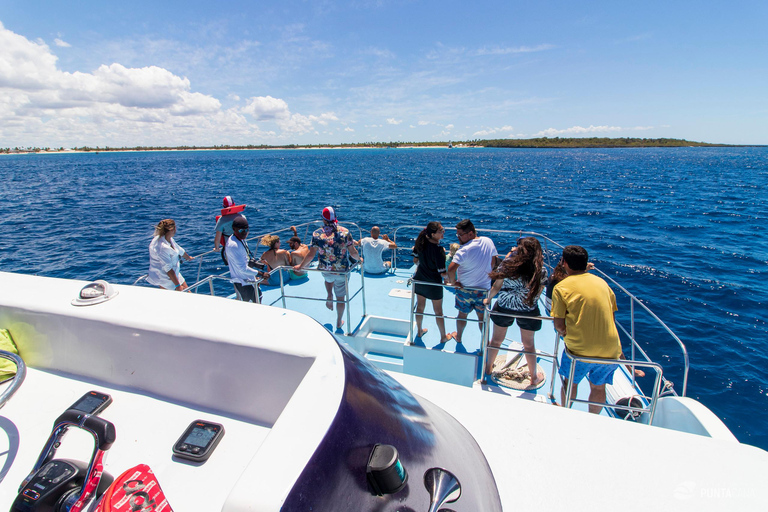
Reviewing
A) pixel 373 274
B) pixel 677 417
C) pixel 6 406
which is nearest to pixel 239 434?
pixel 6 406

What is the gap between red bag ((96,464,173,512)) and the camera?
1284 millimetres

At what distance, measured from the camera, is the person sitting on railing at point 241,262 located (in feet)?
14.6

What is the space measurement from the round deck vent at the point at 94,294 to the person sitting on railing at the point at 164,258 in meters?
2.48

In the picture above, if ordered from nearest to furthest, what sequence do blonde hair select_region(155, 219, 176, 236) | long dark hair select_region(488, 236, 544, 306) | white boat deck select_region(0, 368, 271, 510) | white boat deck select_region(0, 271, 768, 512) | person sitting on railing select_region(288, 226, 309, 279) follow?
white boat deck select_region(0, 271, 768, 512)
white boat deck select_region(0, 368, 271, 510)
long dark hair select_region(488, 236, 544, 306)
blonde hair select_region(155, 219, 176, 236)
person sitting on railing select_region(288, 226, 309, 279)

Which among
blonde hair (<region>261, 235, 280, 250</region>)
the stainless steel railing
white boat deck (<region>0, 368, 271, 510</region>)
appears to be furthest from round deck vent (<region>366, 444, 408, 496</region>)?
blonde hair (<region>261, 235, 280, 250</region>)

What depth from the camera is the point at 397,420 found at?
4.31ft

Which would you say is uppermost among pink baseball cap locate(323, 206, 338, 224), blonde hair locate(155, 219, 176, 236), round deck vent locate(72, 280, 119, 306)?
pink baseball cap locate(323, 206, 338, 224)

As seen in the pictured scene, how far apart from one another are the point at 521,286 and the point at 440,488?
9.17ft

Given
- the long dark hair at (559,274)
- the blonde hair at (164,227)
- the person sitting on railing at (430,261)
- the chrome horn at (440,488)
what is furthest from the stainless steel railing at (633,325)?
the blonde hair at (164,227)

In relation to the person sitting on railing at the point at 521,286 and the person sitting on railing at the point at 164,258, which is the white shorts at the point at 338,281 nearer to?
the person sitting on railing at the point at 164,258

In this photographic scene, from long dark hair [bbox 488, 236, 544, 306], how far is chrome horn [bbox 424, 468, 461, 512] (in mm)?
2637

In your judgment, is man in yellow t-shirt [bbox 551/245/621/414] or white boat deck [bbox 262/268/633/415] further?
white boat deck [bbox 262/268/633/415]

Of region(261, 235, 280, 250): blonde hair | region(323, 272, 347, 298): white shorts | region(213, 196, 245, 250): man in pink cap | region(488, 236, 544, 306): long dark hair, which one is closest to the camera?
region(488, 236, 544, 306): long dark hair

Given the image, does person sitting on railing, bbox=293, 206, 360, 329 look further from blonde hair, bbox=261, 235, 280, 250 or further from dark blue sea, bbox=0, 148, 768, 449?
dark blue sea, bbox=0, 148, 768, 449
